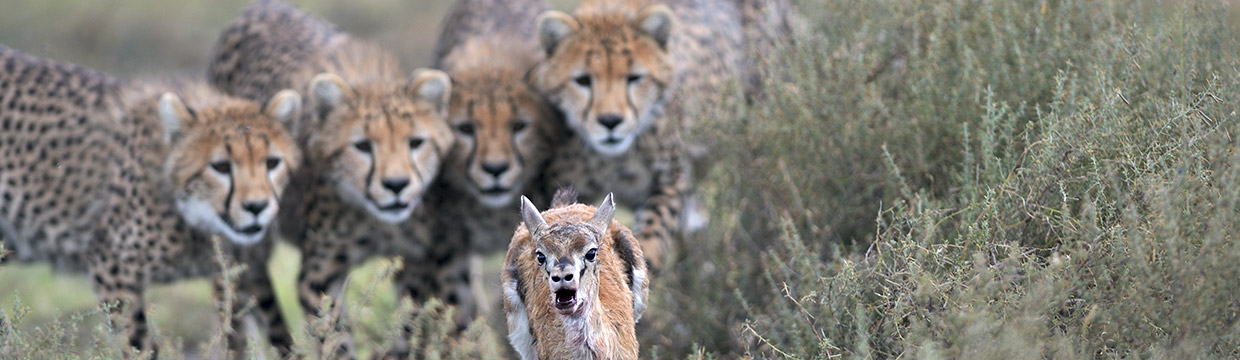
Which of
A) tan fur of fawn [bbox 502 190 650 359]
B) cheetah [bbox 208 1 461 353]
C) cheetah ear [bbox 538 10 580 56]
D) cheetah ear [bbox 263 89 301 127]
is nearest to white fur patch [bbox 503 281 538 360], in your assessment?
tan fur of fawn [bbox 502 190 650 359]

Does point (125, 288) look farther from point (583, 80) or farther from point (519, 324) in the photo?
point (519, 324)

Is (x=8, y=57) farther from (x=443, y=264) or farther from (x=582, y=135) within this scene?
(x=582, y=135)

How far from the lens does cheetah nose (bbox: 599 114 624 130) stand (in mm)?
4285

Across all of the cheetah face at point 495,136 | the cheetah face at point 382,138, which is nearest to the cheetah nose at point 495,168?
the cheetah face at point 495,136

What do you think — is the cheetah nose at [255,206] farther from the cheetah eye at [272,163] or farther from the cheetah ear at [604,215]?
the cheetah ear at [604,215]

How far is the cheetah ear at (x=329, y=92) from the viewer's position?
4.36 metres

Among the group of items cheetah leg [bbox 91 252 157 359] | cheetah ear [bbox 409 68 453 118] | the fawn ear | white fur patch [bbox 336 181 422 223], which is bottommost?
cheetah leg [bbox 91 252 157 359]

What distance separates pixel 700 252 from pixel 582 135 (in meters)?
0.59

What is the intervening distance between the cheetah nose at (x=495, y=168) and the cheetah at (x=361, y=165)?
17 cm

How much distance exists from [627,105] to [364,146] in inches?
35.6

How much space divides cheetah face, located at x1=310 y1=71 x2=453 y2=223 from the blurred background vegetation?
49 centimetres

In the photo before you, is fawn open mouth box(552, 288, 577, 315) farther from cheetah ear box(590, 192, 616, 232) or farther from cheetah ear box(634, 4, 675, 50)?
cheetah ear box(634, 4, 675, 50)

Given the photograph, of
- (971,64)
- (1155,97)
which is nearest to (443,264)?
(971,64)

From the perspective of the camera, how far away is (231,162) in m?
4.06
